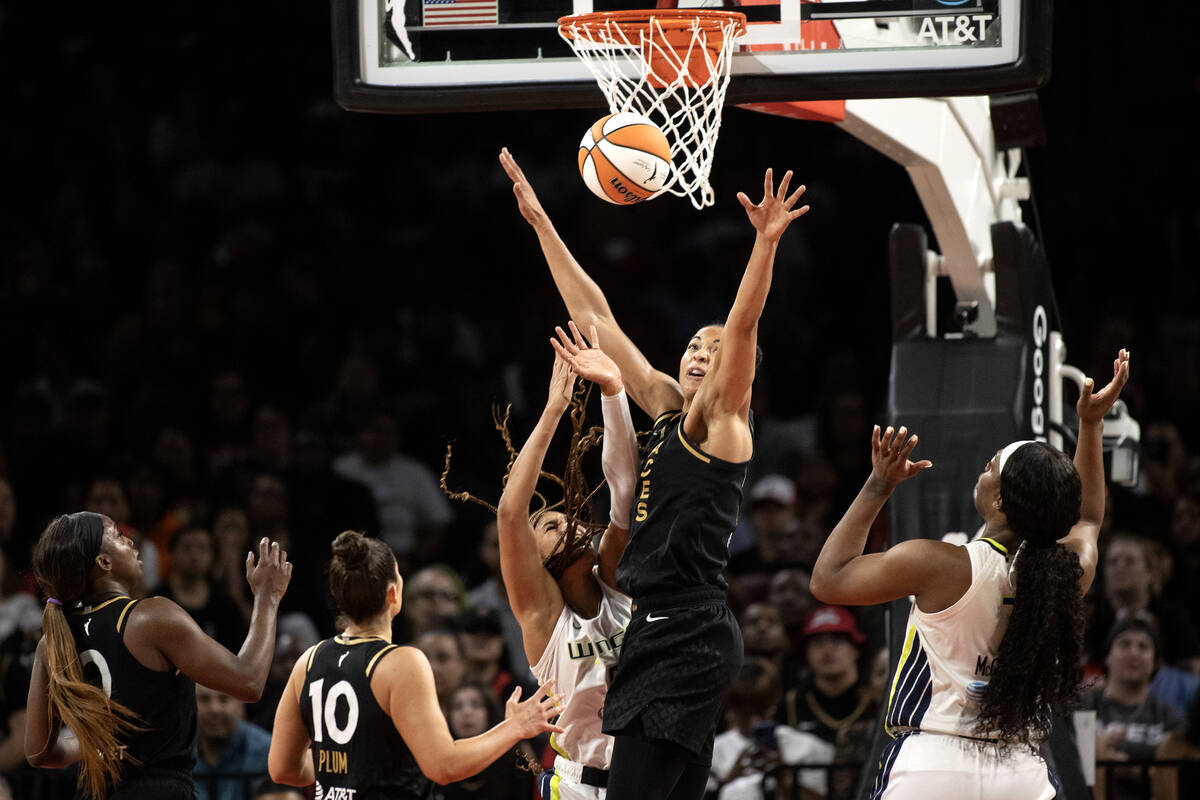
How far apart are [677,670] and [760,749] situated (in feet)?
10.3

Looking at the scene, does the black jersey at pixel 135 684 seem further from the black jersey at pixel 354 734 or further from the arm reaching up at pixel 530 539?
the arm reaching up at pixel 530 539

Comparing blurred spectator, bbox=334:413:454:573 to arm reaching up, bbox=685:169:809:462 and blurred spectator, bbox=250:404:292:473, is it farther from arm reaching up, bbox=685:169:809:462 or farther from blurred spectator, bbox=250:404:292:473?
arm reaching up, bbox=685:169:809:462

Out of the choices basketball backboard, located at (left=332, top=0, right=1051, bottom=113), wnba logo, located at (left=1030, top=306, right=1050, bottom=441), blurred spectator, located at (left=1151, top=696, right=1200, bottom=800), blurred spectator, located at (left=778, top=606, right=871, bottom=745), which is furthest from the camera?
blurred spectator, located at (left=778, top=606, right=871, bottom=745)

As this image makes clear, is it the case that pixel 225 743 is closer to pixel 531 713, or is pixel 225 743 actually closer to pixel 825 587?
pixel 531 713

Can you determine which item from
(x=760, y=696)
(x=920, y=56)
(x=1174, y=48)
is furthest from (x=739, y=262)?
(x=920, y=56)

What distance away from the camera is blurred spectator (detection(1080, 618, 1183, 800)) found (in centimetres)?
779

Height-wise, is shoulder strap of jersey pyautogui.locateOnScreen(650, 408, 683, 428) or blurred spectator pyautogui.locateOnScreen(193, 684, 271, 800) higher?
shoulder strap of jersey pyautogui.locateOnScreen(650, 408, 683, 428)

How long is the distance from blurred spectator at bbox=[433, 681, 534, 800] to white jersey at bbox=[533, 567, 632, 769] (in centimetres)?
238

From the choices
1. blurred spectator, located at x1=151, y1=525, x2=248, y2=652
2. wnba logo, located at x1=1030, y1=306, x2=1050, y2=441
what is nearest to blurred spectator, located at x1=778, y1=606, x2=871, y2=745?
wnba logo, located at x1=1030, y1=306, x2=1050, y2=441

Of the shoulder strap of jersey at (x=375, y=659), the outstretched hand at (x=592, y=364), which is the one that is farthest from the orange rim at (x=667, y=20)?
the shoulder strap of jersey at (x=375, y=659)

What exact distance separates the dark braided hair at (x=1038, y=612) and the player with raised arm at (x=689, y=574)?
2.47 feet

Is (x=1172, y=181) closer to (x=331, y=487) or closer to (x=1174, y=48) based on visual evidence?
(x=1174, y=48)

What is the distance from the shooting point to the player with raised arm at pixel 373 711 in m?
4.54

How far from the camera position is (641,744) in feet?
15.1
